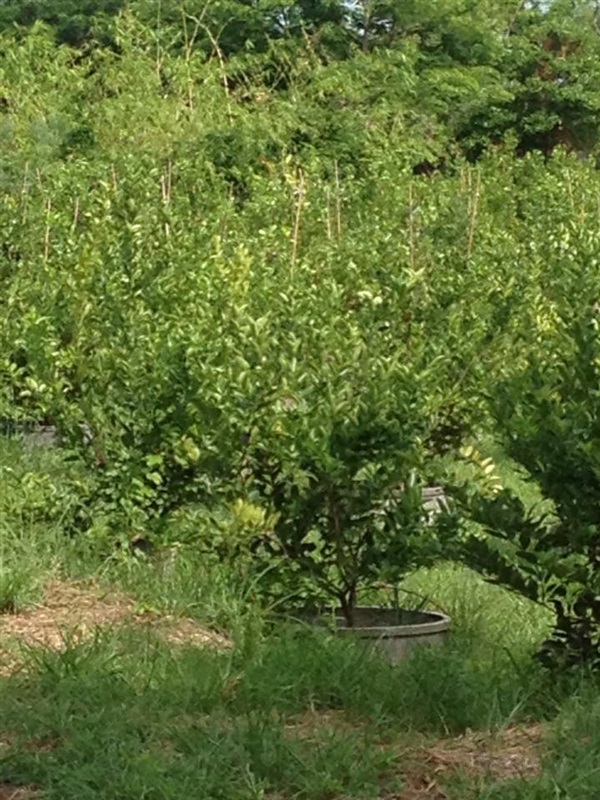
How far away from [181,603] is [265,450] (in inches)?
27.2

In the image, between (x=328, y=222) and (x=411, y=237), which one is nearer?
(x=411, y=237)

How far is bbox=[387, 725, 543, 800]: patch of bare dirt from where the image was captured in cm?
385

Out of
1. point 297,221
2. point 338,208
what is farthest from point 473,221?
point 297,221

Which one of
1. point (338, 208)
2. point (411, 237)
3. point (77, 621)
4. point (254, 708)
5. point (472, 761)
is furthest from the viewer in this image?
point (338, 208)

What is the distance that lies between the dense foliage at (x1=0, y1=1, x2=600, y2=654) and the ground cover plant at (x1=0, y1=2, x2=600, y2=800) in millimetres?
19

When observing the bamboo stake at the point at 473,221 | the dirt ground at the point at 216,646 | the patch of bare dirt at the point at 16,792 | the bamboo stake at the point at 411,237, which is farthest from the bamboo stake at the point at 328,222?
the patch of bare dirt at the point at 16,792

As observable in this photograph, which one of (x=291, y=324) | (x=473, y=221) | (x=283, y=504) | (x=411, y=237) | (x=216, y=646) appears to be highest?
(x=473, y=221)

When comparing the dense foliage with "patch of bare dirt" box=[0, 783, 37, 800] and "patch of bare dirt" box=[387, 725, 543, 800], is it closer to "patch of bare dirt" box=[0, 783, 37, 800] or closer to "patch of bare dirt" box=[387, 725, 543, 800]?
"patch of bare dirt" box=[387, 725, 543, 800]

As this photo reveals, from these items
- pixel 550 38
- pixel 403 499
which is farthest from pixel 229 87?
pixel 403 499

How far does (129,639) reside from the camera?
17.1 ft

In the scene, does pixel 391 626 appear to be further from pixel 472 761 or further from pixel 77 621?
pixel 472 761

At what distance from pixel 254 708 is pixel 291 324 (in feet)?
7.05

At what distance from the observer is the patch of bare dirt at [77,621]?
5289 mm

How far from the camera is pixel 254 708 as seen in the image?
4.48 meters
